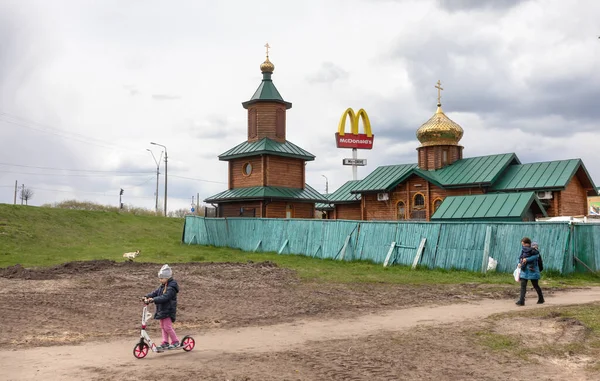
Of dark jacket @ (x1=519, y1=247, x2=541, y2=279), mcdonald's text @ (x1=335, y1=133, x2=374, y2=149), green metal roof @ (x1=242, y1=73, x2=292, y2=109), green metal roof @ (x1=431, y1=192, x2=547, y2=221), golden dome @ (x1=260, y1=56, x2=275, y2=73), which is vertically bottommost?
dark jacket @ (x1=519, y1=247, x2=541, y2=279)

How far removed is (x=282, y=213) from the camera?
130 feet

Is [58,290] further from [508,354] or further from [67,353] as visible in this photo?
[508,354]

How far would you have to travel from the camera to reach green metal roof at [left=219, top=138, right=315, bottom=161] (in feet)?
128

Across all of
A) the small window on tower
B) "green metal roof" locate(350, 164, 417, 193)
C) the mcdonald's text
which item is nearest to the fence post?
"green metal roof" locate(350, 164, 417, 193)

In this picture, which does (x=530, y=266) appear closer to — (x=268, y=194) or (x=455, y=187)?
(x=455, y=187)

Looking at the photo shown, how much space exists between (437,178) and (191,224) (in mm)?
16970

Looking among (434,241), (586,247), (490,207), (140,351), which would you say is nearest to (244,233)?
(434,241)

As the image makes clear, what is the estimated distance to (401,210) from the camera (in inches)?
1505

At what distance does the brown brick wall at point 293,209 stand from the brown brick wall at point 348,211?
2.26 m

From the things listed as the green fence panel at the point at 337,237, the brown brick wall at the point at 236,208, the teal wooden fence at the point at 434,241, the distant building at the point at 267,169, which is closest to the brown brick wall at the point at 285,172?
the distant building at the point at 267,169

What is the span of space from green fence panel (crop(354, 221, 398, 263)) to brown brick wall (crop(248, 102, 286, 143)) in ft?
56.7

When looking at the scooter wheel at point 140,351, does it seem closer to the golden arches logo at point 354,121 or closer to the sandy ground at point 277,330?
the sandy ground at point 277,330

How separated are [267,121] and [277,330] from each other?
31.1 meters

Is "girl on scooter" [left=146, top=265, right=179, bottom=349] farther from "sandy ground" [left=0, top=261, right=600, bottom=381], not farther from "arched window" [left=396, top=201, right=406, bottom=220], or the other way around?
"arched window" [left=396, top=201, right=406, bottom=220]
